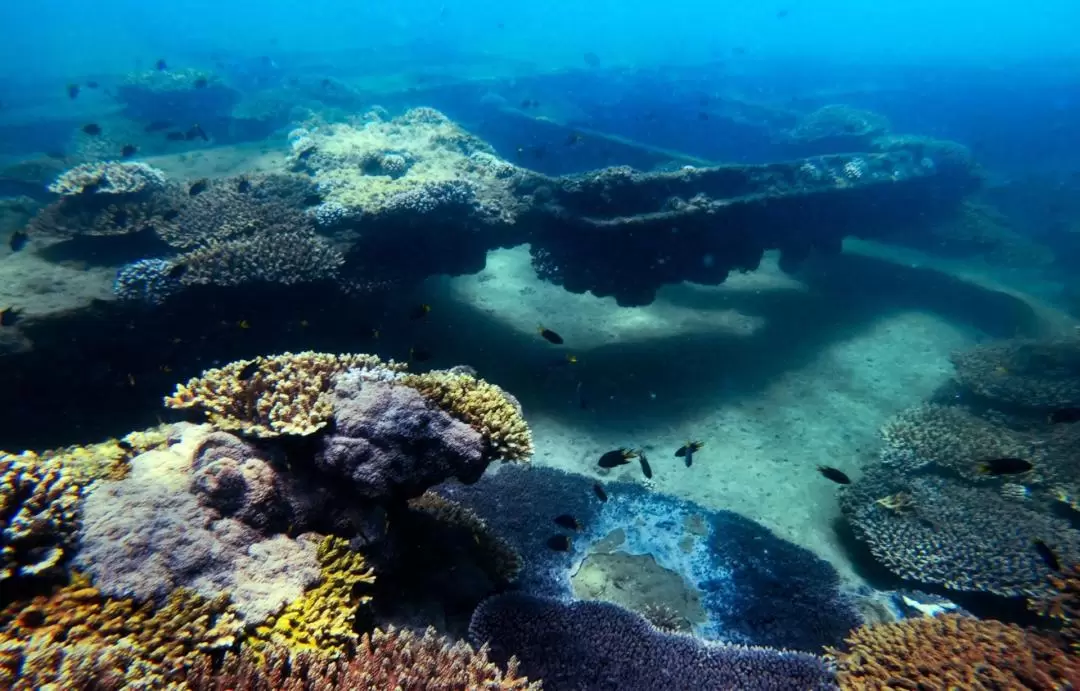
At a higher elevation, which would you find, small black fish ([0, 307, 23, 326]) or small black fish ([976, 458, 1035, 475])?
small black fish ([976, 458, 1035, 475])

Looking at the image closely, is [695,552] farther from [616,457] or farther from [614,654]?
[614,654]

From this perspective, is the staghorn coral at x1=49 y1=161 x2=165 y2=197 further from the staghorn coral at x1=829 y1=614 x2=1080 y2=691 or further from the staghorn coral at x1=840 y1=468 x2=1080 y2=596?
the staghorn coral at x1=840 y1=468 x2=1080 y2=596

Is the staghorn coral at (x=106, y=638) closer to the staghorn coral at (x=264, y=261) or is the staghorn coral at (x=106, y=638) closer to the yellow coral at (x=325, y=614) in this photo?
the yellow coral at (x=325, y=614)

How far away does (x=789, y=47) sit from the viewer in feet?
219

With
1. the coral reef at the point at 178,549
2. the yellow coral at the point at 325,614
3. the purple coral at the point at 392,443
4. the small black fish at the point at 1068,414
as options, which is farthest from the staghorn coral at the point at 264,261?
the small black fish at the point at 1068,414

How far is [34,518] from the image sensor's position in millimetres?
3264

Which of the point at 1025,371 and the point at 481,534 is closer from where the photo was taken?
the point at 481,534

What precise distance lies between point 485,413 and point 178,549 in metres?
2.41

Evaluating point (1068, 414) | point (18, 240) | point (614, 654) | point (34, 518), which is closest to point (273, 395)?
point (34, 518)

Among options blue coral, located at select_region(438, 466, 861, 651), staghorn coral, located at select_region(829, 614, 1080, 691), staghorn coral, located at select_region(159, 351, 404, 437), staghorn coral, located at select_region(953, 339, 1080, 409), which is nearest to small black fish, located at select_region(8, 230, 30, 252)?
staghorn coral, located at select_region(159, 351, 404, 437)

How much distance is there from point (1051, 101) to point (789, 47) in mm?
43087

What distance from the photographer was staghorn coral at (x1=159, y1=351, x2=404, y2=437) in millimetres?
4133

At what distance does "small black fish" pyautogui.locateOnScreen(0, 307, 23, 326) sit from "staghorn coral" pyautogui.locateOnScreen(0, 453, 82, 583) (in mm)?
4994

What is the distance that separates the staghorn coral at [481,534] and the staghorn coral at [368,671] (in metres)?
1.79
